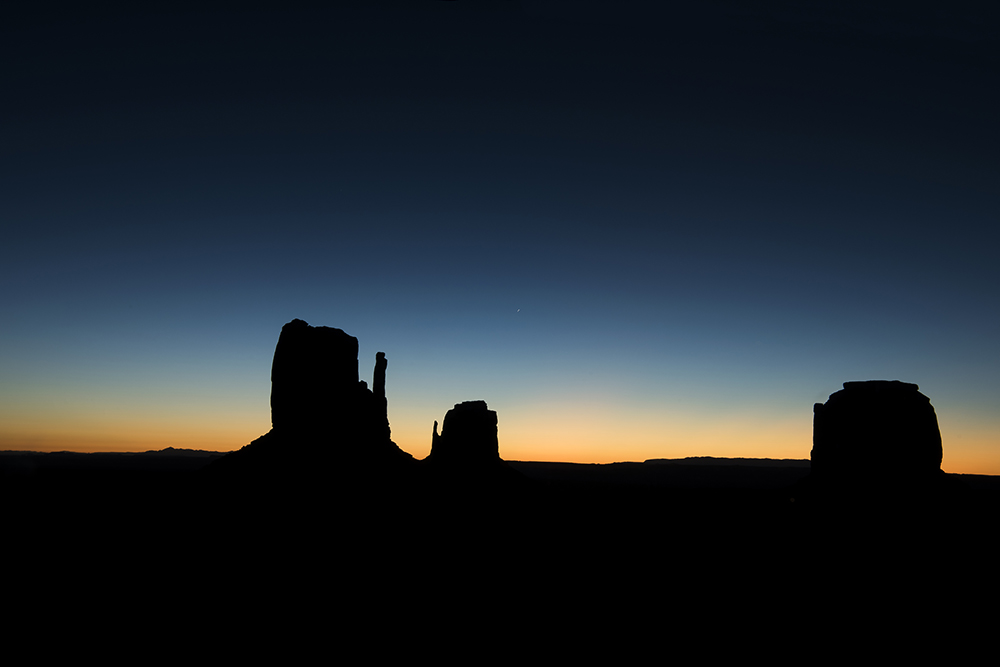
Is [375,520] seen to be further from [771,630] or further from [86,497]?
[86,497]

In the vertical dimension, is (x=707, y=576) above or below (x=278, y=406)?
below

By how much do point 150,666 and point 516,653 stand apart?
839cm

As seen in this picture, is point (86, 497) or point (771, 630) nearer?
point (771, 630)

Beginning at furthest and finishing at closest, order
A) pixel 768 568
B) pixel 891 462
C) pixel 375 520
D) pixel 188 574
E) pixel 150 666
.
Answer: pixel 375 520, pixel 891 462, pixel 768 568, pixel 188 574, pixel 150 666

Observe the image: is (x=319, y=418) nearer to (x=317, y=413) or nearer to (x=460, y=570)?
(x=317, y=413)

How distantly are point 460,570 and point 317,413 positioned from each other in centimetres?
2541

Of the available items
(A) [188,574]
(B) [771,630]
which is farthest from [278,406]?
(B) [771,630]

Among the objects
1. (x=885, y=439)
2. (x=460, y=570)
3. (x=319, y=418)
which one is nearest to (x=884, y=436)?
(x=885, y=439)

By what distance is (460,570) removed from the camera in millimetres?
22828

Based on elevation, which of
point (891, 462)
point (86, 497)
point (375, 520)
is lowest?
point (86, 497)

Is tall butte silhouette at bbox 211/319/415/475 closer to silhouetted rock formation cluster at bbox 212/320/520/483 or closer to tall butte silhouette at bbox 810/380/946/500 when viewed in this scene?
silhouetted rock formation cluster at bbox 212/320/520/483

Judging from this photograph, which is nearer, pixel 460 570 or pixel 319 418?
pixel 460 570

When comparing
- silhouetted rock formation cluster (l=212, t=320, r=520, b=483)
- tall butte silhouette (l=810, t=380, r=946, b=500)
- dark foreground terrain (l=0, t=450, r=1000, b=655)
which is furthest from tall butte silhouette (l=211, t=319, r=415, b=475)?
tall butte silhouette (l=810, t=380, r=946, b=500)

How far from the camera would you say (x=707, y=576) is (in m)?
24.2
